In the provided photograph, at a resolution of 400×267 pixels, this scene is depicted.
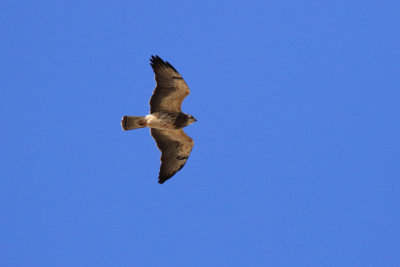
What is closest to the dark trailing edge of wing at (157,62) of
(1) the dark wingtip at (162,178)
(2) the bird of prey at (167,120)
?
(2) the bird of prey at (167,120)

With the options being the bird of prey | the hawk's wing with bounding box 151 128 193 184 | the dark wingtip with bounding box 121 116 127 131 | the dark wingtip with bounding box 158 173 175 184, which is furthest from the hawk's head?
the dark wingtip with bounding box 158 173 175 184

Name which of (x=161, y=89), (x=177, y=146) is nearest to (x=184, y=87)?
(x=161, y=89)

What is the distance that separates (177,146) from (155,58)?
2694mm

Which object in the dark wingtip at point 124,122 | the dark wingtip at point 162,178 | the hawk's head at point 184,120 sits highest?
the hawk's head at point 184,120

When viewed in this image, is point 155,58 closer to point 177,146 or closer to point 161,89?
point 161,89

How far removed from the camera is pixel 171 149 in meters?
15.5

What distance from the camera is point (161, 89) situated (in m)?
14.3

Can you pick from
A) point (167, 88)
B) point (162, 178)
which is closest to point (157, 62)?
point (167, 88)

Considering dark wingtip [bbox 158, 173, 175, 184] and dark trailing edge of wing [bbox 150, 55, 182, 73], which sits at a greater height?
dark trailing edge of wing [bbox 150, 55, 182, 73]

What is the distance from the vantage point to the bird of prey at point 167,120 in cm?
1412

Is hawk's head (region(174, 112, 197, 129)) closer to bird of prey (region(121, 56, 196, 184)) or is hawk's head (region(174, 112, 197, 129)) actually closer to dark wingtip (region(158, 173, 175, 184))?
bird of prey (region(121, 56, 196, 184))

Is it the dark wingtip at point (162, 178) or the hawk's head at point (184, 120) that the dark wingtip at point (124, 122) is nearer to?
the hawk's head at point (184, 120)

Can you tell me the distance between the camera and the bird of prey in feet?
46.3

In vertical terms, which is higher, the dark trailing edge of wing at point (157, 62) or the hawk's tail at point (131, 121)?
the dark trailing edge of wing at point (157, 62)
